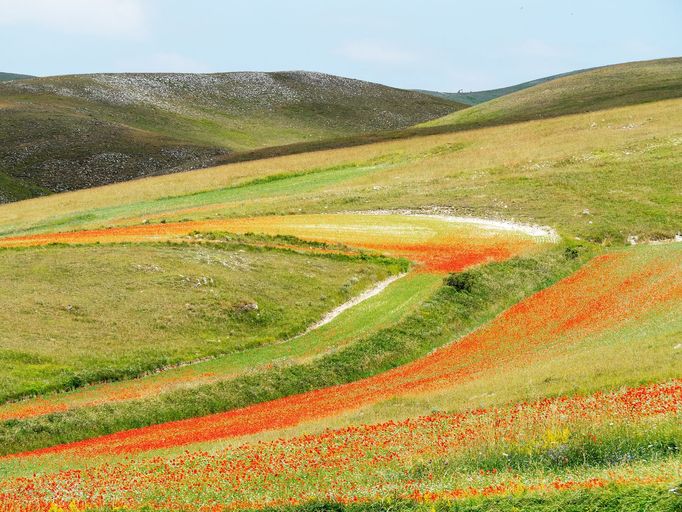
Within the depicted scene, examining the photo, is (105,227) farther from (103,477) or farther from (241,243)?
(103,477)

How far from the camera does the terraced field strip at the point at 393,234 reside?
179 ft

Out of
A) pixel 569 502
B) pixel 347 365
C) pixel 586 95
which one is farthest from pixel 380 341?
pixel 586 95

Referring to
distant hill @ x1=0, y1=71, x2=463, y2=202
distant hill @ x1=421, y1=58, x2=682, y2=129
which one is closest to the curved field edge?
distant hill @ x1=421, y1=58, x2=682, y2=129

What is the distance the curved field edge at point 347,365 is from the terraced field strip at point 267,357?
70 centimetres

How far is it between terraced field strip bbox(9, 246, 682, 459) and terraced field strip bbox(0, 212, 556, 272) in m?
6.91

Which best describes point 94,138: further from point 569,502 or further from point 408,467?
point 569,502

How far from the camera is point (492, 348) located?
37.2 m

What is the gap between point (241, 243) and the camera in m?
57.3

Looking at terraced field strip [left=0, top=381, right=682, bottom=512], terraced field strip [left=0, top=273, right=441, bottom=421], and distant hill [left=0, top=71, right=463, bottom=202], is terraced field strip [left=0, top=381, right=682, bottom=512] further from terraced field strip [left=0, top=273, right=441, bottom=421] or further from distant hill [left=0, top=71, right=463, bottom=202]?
distant hill [left=0, top=71, right=463, bottom=202]

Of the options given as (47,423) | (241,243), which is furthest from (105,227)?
(47,423)

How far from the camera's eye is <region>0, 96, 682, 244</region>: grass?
65750mm

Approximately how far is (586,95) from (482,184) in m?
73.4

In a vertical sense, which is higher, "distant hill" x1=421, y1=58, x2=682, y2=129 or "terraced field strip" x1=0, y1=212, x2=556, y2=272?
"distant hill" x1=421, y1=58, x2=682, y2=129

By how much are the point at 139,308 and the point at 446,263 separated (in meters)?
19.3
